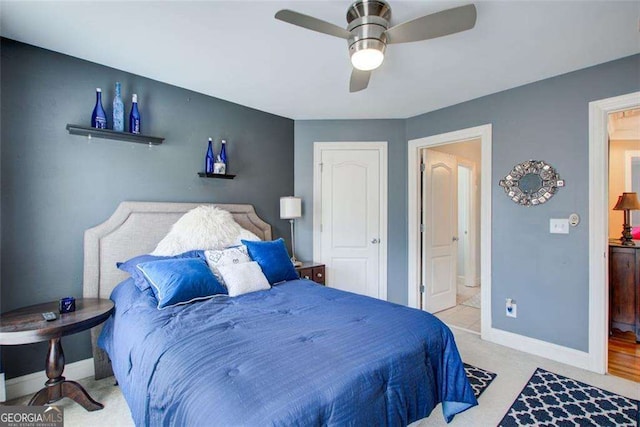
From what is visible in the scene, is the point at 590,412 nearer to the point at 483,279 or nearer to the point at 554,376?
the point at 554,376

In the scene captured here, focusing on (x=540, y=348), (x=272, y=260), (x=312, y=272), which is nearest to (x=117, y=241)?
(x=272, y=260)

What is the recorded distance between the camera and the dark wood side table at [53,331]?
5.54ft

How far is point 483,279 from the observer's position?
3.24 meters

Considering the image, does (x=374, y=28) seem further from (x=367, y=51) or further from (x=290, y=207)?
(x=290, y=207)

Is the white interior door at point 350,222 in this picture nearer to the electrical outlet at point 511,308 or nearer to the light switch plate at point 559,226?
the electrical outlet at point 511,308

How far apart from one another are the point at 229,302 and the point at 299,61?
1903 millimetres

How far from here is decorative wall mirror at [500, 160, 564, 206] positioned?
9.11 feet

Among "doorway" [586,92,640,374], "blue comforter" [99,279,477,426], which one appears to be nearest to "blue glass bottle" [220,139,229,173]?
"blue comforter" [99,279,477,426]

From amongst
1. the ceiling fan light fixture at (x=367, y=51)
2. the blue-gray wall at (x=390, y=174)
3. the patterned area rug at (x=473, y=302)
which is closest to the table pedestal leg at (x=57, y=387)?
the blue-gray wall at (x=390, y=174)

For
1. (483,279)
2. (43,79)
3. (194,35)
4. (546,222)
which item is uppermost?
(194,35)

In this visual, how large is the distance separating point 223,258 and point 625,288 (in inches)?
156

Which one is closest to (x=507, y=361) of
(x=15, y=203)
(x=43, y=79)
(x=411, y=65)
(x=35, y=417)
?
(x=411, y=65)

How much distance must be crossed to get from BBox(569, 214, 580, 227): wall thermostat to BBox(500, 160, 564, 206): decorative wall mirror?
0.24 metres

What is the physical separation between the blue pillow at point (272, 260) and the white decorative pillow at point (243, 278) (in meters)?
0.10
